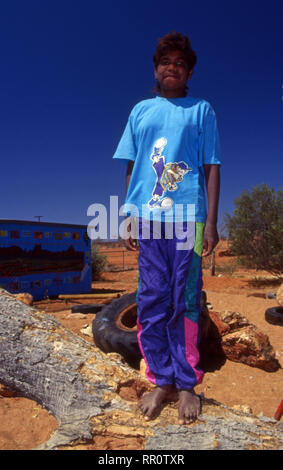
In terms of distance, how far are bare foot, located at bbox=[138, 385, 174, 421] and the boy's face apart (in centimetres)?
196

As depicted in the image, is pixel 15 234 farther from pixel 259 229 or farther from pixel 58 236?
pixel 259 229

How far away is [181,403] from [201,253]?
0.91 meters

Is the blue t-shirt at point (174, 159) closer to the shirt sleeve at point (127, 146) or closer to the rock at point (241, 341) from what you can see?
the shirt sleeve at point (127, 146)

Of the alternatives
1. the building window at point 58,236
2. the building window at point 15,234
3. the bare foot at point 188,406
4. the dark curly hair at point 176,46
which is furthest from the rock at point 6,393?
the building window at point 58,236

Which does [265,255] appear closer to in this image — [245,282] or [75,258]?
[245,282]

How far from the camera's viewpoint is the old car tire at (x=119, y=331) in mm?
4148

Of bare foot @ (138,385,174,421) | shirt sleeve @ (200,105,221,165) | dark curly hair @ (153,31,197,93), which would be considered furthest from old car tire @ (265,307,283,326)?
dark curly hair @ (153,31,197,93)

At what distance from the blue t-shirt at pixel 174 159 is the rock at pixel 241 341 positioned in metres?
2.57

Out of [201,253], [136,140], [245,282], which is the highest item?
[136,140]

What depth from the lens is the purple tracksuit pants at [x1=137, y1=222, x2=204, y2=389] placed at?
2.05 meters

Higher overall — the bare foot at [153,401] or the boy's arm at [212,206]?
the boy's arm at [212,206]
